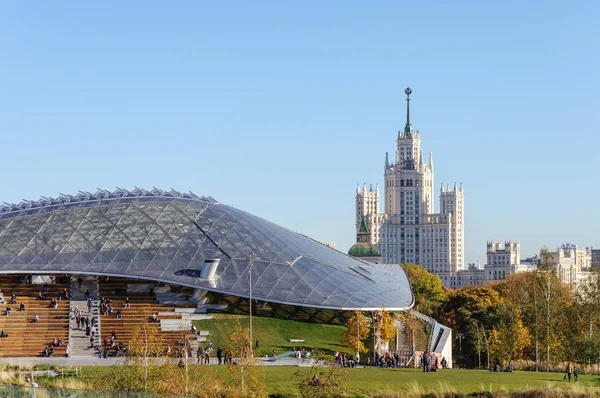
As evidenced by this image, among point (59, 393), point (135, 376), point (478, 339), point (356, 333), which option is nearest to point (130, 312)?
point (356, 333)

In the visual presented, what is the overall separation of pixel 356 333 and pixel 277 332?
20.8 ft

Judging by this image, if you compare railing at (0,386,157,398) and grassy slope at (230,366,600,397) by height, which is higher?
railing at (0,386,157,398)

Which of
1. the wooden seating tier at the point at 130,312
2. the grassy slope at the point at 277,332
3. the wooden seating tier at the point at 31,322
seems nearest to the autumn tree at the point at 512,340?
the grassy slope at the point at 277,332

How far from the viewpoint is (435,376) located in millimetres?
55594

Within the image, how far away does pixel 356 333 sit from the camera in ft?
237

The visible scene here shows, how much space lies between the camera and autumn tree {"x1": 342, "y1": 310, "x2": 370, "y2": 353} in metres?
71.5

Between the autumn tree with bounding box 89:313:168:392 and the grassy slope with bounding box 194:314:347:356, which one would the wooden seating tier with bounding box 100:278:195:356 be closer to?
the grassy slope with bounding box 194:314:347:356

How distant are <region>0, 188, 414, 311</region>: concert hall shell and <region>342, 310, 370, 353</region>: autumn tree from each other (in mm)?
3111

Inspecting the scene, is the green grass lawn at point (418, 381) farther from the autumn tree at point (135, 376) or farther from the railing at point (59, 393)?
the railing at point (59, 393)

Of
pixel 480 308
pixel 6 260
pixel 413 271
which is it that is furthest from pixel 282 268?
pixel 413 271

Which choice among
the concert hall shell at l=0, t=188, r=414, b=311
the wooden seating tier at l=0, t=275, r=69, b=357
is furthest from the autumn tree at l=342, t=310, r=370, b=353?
the wooden seating tier at l=0, t=275, r=69, b=357

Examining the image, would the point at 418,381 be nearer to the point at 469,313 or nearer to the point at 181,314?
the point at 181,314

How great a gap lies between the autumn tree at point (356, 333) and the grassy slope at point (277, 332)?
1093 millimetres

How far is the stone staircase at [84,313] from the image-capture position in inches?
2761
